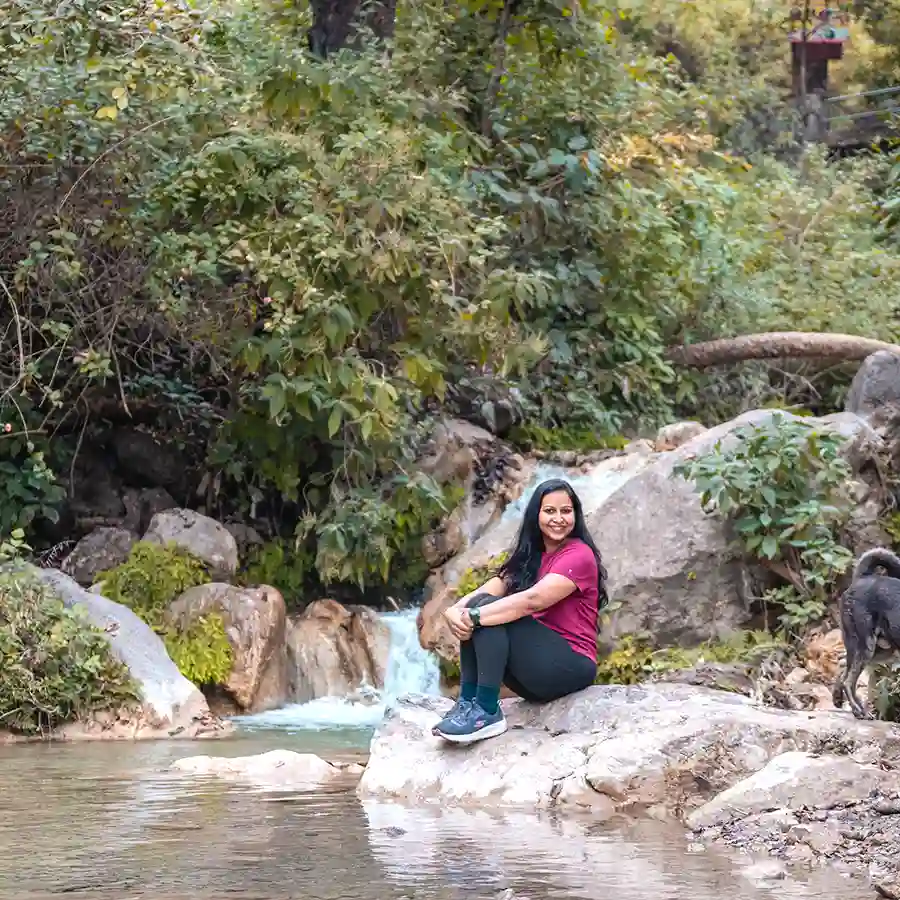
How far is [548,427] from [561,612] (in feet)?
31.4

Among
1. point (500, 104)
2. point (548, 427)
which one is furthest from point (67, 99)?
point (548, 427)

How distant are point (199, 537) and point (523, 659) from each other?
679cm

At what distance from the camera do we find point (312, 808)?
745cm

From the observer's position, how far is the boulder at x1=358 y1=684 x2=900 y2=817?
711 cm

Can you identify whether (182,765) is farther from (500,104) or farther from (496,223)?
(500,104)

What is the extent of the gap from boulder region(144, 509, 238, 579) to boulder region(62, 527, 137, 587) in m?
0.34

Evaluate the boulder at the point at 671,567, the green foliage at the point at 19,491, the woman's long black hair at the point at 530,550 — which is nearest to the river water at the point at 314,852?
the woman's long black hair at the point at 530,550

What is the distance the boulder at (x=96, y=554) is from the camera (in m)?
14.1

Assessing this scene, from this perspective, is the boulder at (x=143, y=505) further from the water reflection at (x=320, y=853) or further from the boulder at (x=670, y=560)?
the water reflection at (x=320, y=853)

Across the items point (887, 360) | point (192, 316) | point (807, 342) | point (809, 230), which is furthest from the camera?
point (809, 230)

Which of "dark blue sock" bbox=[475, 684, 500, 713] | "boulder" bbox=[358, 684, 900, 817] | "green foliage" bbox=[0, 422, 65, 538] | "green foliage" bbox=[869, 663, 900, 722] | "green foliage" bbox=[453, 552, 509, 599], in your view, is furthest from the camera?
"green foliage" bbox=[0, 422, 65, 538]

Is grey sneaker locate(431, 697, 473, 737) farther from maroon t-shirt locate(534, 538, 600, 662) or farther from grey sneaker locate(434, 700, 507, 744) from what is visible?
maroon t-shirt locate(534, 538, 600, 662)

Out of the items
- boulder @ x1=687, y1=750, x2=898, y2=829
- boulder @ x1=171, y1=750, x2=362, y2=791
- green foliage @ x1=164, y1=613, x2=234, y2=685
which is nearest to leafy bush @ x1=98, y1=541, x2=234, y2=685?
green foliage @ x1=164, y1=613, x2=234, y2=685

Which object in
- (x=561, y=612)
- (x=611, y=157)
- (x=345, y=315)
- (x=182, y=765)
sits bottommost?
(x=182, y=765)
